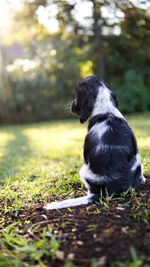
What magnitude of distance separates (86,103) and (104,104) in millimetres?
323

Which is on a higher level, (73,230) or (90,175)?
(90,175)

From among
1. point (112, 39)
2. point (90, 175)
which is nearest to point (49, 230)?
point (90, 175)

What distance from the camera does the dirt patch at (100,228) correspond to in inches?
82.7

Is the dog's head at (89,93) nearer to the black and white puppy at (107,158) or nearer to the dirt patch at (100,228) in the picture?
the black and white puppy at (107,158)

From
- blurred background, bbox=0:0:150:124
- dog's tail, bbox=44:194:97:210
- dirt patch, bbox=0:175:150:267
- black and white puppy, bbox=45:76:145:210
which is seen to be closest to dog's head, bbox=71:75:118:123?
black and white puppy, bbox=45:76:145:210

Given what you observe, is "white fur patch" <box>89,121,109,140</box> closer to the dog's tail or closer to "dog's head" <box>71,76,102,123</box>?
"dog's head" <box>71,76,102,123</box>

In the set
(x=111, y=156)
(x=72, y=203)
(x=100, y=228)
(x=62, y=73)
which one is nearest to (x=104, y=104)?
(x=111, y=156)

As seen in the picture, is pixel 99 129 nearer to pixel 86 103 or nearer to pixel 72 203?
pixel 86 103

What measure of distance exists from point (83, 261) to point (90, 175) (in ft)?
3.92

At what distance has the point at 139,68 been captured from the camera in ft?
70.5

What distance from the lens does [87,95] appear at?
11.9 ft

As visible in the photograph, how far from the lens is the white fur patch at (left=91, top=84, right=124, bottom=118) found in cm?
336

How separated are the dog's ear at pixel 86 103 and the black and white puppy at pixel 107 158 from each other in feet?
0.62

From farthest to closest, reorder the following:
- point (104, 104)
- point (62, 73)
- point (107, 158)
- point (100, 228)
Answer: point (62, 73) → point (104, 104) → point (107, 158) → point (100, 228)
